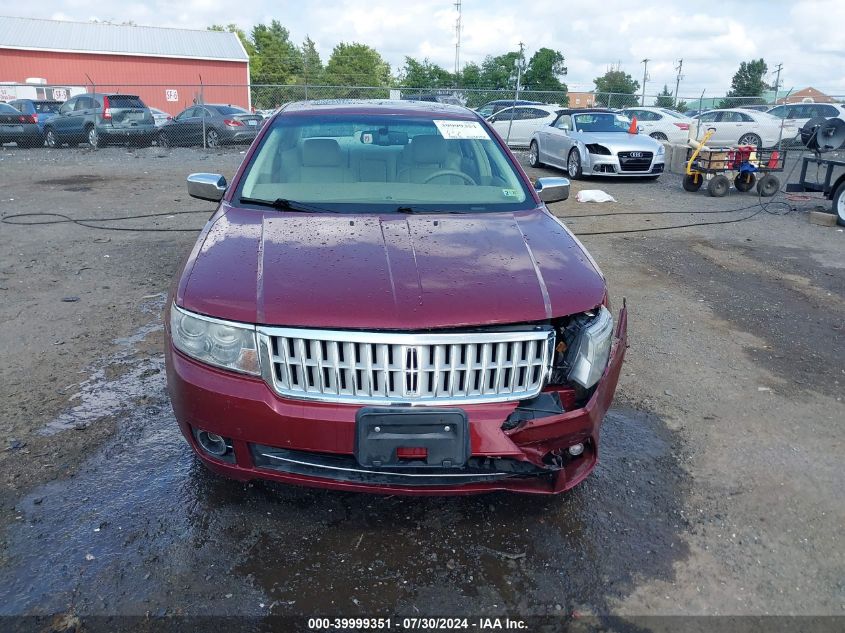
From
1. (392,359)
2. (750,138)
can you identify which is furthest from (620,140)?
(392,359)

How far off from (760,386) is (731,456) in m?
1.08

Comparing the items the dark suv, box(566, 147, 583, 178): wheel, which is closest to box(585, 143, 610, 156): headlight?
box(566, 147, 583, 178): wheel

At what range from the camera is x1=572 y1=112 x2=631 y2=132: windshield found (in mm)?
15055

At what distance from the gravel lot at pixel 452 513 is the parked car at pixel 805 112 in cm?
2035

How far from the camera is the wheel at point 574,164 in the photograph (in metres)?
14.4

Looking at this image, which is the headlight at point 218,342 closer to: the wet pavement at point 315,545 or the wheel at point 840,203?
the wet pavement at point 315,545

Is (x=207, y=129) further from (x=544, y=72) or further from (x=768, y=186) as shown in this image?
(x=544, y=72)

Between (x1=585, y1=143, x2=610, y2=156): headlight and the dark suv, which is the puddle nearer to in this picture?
(x1=585, y1=143, x2=610, y2=156): headlight

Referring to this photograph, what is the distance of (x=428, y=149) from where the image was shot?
409cm

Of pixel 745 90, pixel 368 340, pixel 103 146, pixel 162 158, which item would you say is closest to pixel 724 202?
pixel 368 340

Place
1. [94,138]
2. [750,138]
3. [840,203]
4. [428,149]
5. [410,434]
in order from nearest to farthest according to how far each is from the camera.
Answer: [410,434]
[428,149]
[840,203]
[94,138]
[750,138]

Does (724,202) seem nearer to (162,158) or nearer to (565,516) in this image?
(565,516)

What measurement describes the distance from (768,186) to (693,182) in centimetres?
134

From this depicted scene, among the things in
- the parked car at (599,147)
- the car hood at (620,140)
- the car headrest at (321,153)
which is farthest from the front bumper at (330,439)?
the car hood at (620,140)
